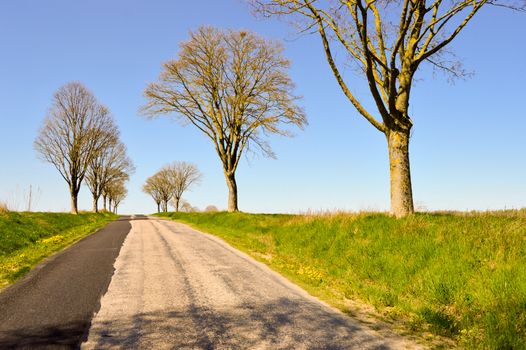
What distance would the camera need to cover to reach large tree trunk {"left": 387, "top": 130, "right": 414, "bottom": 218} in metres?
12.2

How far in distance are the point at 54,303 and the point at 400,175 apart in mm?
10413

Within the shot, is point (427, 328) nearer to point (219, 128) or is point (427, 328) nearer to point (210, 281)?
point (210, 281)

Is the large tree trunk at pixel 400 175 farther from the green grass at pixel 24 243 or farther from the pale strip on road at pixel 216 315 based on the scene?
the green grass at pixel 24 243

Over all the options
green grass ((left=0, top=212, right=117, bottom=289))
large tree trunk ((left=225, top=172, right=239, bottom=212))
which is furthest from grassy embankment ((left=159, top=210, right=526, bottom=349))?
large tree trunk ((left=225, top=172, right=239, bottom=212))

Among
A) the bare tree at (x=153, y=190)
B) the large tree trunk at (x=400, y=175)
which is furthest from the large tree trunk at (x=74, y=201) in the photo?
the bare tree at (x=153, y=190)

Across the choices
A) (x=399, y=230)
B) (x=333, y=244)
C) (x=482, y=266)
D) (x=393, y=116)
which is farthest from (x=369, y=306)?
(x=393, y=116)

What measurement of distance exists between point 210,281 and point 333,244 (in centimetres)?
477

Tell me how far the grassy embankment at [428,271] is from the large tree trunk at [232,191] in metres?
16.5

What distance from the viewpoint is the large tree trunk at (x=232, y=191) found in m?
29.1

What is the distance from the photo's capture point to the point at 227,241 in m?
15.4

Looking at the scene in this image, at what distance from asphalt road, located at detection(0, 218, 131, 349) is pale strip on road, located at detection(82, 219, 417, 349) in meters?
0.25

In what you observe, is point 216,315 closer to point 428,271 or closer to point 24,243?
point 428,271

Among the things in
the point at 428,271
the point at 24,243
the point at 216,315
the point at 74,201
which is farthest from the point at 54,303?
the point at 74,201

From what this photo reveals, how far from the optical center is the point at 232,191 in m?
29.4
